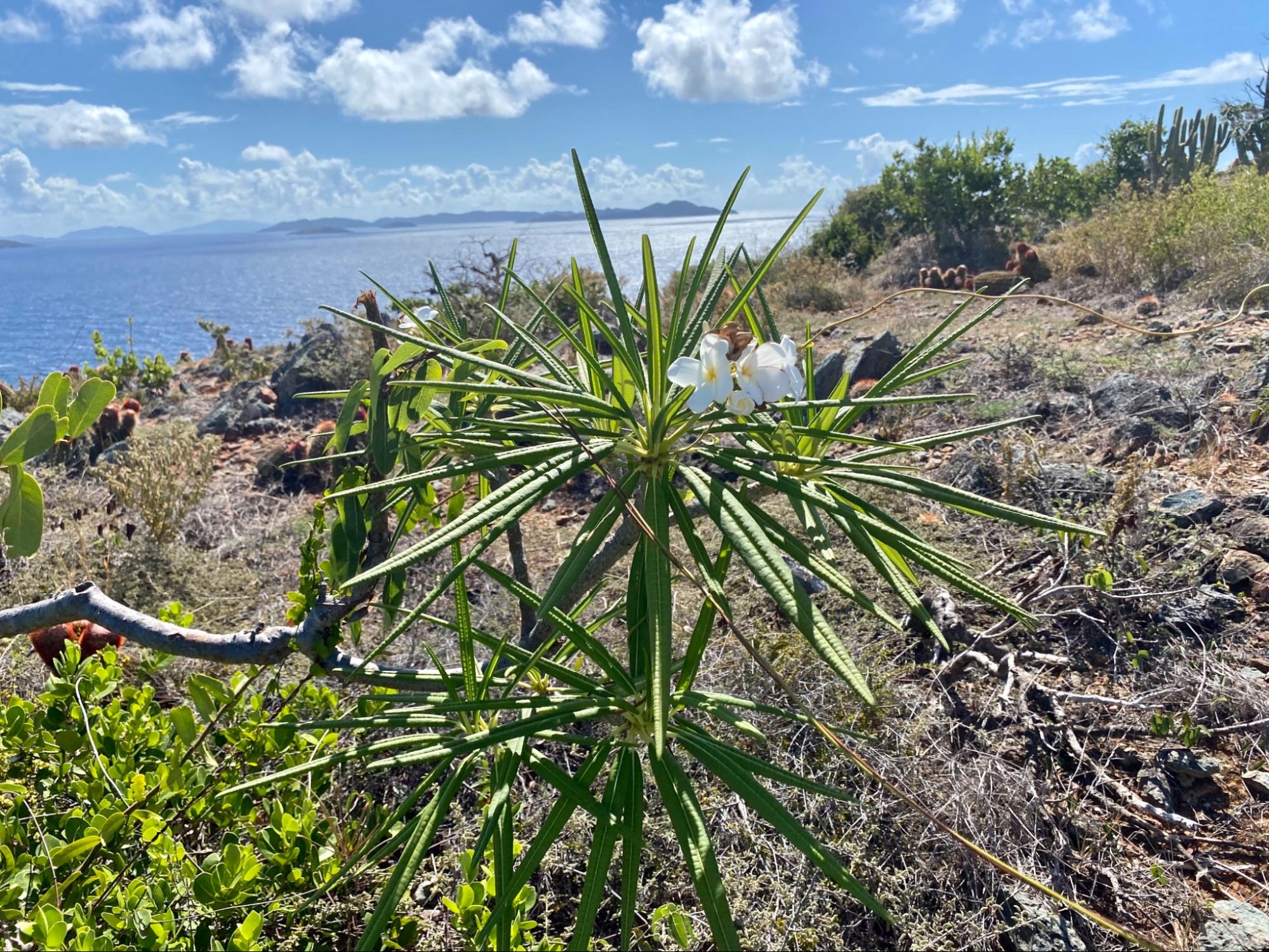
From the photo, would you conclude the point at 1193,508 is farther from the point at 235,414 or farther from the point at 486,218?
the point at 486,218

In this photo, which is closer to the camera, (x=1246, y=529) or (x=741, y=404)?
(x=741, y=404)

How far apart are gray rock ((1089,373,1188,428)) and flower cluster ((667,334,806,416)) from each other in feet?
11.1

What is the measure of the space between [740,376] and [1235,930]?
1450 mm

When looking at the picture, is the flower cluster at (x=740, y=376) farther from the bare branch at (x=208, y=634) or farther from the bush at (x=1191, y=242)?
the bush at (x=1191, y=242)

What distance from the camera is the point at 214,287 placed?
37750 mm

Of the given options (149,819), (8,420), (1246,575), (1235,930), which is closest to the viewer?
(149,819)

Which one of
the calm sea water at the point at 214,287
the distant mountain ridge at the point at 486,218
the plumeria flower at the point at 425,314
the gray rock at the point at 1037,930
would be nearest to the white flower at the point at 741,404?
the calm sea water at the point at 214,287

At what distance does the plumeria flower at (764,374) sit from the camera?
807mm

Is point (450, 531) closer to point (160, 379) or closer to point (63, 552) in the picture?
point (63, 552)

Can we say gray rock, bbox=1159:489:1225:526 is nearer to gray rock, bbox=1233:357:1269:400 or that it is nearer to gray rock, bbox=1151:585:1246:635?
gray rock, bbox=1151:585:1246:635

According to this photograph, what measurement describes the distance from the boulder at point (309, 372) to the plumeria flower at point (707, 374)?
551 cm

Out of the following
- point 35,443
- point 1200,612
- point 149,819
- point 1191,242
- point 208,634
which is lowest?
A: point 1200,612

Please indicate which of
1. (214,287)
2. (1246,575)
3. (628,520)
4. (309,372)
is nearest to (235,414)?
(309,372)

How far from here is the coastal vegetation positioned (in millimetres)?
882
